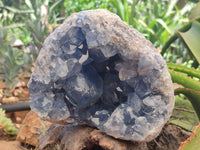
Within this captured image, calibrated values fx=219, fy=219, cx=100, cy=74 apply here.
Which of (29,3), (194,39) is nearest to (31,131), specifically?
(194,39)

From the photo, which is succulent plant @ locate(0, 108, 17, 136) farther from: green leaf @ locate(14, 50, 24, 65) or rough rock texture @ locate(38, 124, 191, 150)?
green leaf @ locate(14, 50, 24, 65)

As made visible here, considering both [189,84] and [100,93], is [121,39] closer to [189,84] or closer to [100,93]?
[100,93]

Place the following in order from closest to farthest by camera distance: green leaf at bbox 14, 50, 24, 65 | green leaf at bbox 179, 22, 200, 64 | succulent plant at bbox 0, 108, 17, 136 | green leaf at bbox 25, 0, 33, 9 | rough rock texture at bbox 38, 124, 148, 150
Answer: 1. rough rock texture at bbox 38, 124, 148, 150
2. green leaf at bbox 179, 22, 200, 64
3. succulent plant at bbox 0, 108, 17, 136
4. green leaf at bbox 14, 50, 24, 65
5. green leaf at bbox 25, 0, 33, 9

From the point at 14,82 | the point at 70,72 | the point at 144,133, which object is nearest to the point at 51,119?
the point at 70,72

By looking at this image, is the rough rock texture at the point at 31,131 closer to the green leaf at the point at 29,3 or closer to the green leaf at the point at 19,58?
the green leaf at the point at 19,58

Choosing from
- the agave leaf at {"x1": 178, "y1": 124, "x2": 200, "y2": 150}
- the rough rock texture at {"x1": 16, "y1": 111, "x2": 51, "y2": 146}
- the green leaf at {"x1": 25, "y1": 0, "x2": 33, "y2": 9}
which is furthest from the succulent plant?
the green leaf at {"x1": 25, "y1": 0, "x2": 33, "y2": 9}

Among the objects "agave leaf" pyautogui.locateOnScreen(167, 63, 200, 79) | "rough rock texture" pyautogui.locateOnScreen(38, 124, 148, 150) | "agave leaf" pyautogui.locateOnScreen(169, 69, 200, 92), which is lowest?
"rough rock texture" pyautogui.locateOnScreen(38, 124, 148, 150)
